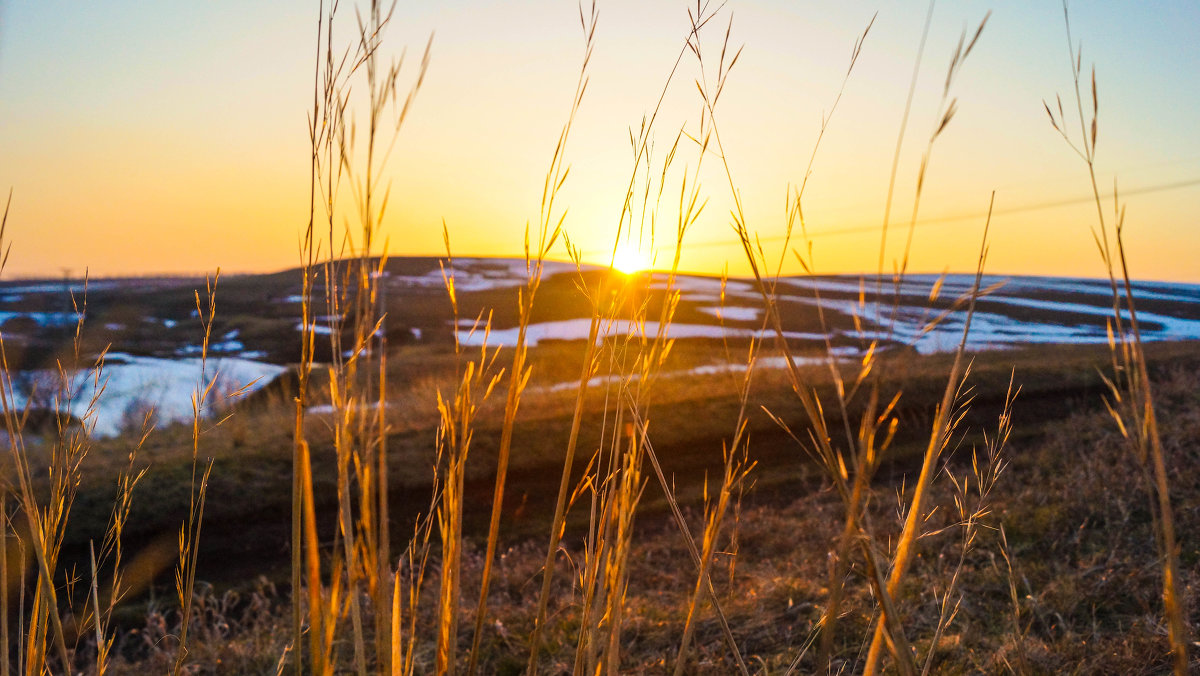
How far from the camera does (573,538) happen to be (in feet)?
21.9

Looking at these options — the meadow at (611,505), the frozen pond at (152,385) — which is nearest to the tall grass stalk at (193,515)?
the meadow at (611,505)

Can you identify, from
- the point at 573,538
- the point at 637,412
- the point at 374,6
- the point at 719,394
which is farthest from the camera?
the point at 719,394

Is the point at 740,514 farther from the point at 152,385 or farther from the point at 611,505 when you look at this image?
the point at 152,385

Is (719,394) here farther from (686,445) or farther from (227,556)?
(227,556)

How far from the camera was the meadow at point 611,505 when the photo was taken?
0.87 metres

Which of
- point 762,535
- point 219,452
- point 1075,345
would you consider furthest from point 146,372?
point 1075,345

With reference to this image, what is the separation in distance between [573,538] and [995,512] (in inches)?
139

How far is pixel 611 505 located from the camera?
3.78ft

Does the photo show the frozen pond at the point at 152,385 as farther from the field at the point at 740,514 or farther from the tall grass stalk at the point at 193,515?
the tall grass stalk at the point at 193,515

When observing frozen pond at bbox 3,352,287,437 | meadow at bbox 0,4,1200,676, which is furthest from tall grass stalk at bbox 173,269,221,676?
frozen pond at bbox 3,352,287,437

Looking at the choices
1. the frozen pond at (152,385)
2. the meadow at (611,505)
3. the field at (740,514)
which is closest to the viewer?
the meadow at (611,505)

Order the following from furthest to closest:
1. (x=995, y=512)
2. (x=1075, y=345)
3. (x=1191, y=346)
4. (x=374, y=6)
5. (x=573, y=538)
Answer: (x=1075, y=345) < (x=1191, y=346) < (x=573, y=538) < (x=995, y=512) < (x=374, y=6)

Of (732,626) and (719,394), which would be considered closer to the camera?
(732,626)

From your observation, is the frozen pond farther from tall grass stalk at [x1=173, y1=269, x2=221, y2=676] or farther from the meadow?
tall grass stalk at [x1=173, y1=269, x2=221, y2=676]
